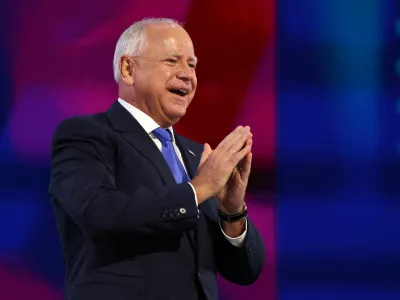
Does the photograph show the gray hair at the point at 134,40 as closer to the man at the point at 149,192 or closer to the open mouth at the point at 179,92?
the man at the point at 149,192

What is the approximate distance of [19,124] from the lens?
2.15 meters

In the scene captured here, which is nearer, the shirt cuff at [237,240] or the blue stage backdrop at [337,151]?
the shirt cuff at [237,240]

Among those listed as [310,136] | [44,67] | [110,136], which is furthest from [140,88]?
[310,136]

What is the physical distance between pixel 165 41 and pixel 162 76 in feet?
0.29

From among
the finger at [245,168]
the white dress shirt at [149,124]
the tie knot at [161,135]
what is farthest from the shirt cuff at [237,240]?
the tie knot at [161,135]

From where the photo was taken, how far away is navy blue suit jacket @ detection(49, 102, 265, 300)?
137 centimetres

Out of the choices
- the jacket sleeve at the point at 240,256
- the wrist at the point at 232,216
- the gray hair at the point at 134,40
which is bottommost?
the jacket sleeve at the point at 240,256

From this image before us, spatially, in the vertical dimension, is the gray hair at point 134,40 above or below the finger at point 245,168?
above

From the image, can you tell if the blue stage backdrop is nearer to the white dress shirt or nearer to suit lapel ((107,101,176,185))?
the white dress shirt

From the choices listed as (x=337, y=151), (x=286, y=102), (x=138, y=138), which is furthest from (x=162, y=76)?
(x=337, y=151)

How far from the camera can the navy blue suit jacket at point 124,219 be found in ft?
4.49

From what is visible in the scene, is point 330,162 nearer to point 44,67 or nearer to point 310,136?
point 310,136

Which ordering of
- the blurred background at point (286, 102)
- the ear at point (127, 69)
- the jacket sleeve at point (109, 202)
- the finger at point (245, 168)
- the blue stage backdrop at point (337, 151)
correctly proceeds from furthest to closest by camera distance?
the blue stage backdrop at point (337, 151) < the blurred background at point (286, 102) < the ear at point (127, 69) < the finger at point (245, 168) < the jacket sleeve at point (109, 202)

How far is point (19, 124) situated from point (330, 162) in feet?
3.33
